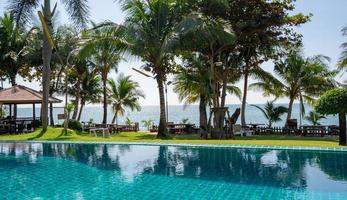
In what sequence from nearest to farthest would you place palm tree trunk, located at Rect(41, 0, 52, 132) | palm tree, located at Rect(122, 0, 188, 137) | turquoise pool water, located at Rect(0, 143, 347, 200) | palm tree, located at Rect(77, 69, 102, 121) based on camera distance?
turquoise pool water, located at Rect(0, 143, 347, 200), palm tree, located at Rect(122, 0, 188, 137), palm tree trunk, located at Rect(41, 0, 52, 132), palm tree, located at Rect(77, 69, 102, 121)

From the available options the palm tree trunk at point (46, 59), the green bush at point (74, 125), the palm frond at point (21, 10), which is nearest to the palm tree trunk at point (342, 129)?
the palm tree trunk at point (46, 59)

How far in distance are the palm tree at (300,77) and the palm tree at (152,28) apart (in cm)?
886

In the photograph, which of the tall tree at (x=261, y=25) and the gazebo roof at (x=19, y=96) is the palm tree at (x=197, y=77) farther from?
the gazebo roof at (x=19, y=96)

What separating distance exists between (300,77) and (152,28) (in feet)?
36.7

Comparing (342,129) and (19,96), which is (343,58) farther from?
(19,96)

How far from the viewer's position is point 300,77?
24953mm

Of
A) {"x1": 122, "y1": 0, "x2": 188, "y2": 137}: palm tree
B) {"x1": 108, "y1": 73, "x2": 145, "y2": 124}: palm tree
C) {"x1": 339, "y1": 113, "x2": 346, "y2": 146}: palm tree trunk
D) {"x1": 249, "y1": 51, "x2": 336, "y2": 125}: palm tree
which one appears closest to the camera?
{"x1": 339, "y1": 113, "x2": 346, "y2": 146}: palm tree trunk

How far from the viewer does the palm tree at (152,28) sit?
1762 centimetres

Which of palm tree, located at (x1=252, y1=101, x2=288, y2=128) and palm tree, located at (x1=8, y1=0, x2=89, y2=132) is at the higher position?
palm tree, located at (x1=8, y1=0, x2=89, y2=132)

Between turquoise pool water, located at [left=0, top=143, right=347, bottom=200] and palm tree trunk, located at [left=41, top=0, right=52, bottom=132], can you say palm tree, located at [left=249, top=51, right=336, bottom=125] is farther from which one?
palm tree trunk, located at [left=41, top=0, right=52, bottom=132]

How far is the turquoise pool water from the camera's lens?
7.94 meters

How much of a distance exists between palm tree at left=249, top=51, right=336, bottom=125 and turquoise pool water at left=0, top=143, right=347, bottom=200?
13163 millimetres

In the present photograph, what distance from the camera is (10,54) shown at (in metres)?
24.8

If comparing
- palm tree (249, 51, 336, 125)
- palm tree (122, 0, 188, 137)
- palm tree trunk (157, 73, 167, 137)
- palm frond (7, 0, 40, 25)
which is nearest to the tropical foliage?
palm tree (122, 0, 188, 137)
